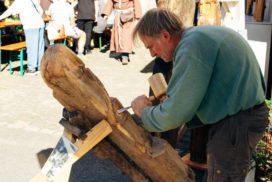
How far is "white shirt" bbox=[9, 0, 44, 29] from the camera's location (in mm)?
6172

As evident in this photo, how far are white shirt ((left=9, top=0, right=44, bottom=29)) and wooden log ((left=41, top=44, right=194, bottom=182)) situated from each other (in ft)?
16.4

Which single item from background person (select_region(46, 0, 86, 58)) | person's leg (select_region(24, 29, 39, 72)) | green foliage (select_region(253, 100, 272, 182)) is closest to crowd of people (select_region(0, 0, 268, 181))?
green foliage (select_region(253, 100, 272, 182))

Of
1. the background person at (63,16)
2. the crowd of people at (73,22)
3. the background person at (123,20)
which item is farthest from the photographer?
the background person at (63,16)

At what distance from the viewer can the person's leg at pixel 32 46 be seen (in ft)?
21.2

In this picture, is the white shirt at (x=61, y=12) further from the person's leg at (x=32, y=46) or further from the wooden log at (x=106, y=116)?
the wooden log at (x=106, y=116)

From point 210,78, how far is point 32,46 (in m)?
5.56

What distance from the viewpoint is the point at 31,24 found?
637cm

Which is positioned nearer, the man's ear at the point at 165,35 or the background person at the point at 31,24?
the man's ear at the point at 165,35

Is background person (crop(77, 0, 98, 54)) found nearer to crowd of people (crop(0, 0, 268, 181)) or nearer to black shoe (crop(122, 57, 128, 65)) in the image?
black shoe (crop(122, 57, 128, 65))

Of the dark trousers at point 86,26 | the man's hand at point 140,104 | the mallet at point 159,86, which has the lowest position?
the man's hand at point 140,104

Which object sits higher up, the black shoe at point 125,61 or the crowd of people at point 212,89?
the crowd of people at point 212,89

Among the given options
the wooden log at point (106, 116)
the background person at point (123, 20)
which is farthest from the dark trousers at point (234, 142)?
Answer: the background person at point (123, 20)

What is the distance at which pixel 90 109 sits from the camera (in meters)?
1.75

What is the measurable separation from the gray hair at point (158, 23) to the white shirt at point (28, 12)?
5113 mm
